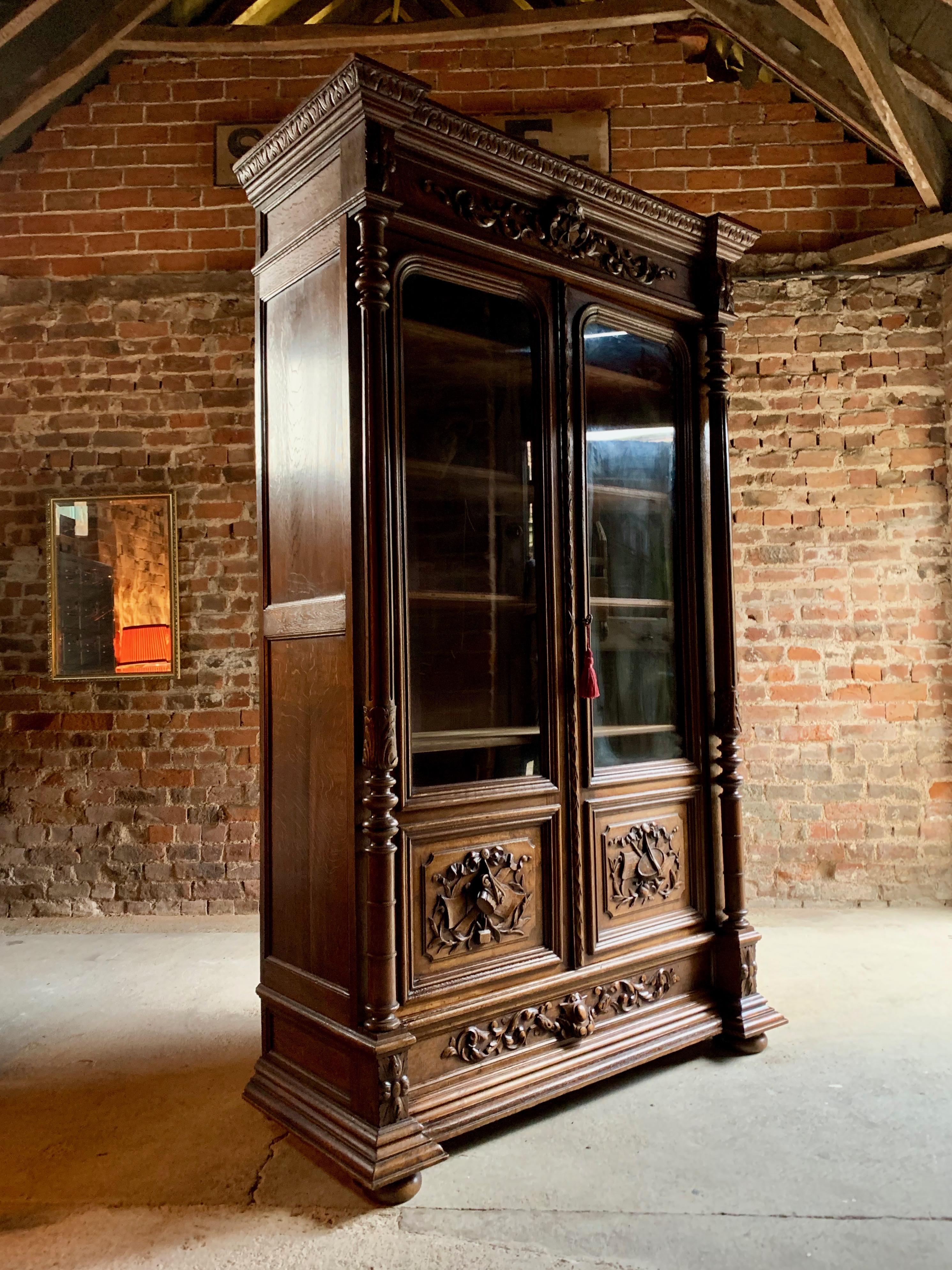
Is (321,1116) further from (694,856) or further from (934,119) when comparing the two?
(934,119)

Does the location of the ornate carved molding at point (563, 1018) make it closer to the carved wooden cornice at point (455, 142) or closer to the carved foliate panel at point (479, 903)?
the carved foliate panel at point (479, 903)

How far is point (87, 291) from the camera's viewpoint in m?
4.20

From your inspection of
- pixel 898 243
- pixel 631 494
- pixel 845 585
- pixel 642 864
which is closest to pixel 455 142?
pixel 631 494

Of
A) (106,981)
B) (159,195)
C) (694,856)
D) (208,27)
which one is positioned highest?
(208,27)

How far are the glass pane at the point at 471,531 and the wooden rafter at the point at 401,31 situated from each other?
2.44 m

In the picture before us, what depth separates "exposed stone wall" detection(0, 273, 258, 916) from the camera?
4.11m

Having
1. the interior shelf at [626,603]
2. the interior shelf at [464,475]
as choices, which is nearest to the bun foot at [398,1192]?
the interior shelf at [626,603]

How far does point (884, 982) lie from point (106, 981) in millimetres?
2825

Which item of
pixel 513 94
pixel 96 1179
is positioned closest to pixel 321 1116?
pixel 96 1179

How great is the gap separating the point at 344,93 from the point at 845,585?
316 centimetres

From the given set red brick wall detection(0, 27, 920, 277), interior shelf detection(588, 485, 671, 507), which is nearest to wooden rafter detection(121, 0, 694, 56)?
red brick wall detection(0, 27, 920, 277)

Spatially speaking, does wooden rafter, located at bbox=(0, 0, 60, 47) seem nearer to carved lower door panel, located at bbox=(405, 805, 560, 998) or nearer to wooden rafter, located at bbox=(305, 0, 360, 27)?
wooden rafter, located at bbox=(305, 0, 360, 27)

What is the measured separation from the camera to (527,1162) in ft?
6.72

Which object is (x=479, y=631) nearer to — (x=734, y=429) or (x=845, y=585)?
(x=734, y=429)
